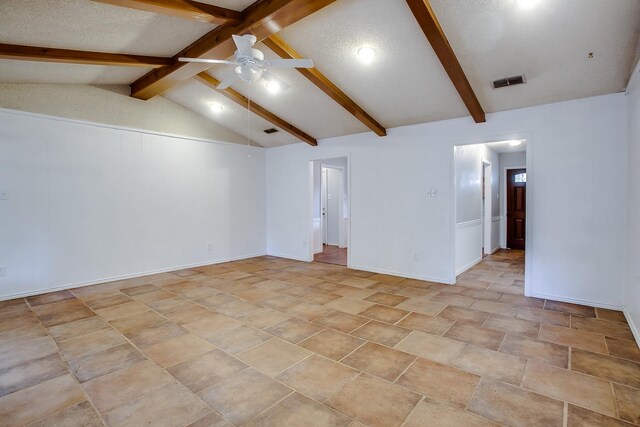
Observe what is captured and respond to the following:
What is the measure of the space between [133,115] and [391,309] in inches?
191

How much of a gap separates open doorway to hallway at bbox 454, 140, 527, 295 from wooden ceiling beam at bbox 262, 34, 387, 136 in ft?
4.36

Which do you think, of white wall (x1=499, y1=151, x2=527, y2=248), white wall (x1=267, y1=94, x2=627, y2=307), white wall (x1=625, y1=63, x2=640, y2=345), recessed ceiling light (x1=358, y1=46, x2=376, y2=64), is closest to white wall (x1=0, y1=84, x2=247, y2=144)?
white wall (x1=267, y1=94, x2=627, y2=307)

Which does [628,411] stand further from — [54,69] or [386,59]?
[54,69]

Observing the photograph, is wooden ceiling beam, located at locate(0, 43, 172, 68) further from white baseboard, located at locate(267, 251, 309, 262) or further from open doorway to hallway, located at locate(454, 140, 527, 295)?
open doorway to hallway, located at locate(454, 140, 527, 295)

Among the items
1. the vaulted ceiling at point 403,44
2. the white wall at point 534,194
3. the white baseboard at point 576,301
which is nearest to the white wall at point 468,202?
the white wall at point 534,194

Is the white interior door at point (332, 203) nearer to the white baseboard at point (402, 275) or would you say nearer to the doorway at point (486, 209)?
the white baseboard at point (402, 275)

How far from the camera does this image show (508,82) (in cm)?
351

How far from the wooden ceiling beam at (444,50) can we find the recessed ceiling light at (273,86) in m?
2.12

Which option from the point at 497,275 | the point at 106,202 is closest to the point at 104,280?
the point at 106,202

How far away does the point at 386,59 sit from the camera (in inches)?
136

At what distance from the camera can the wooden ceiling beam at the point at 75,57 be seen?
3051mm

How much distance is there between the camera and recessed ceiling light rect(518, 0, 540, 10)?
2.47 metres

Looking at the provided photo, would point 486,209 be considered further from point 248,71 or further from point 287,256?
point 248,71

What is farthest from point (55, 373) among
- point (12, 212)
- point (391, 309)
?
point (391, 309)
